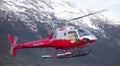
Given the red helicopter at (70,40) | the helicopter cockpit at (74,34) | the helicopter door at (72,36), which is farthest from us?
the helicopter door at (72,36)

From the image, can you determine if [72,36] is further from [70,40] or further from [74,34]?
[70,40]

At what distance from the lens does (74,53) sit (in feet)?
231

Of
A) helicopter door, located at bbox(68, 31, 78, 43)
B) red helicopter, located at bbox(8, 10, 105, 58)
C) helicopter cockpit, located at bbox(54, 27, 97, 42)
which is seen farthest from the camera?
helicopter door, located at bbox(68, 31, 78, 43)

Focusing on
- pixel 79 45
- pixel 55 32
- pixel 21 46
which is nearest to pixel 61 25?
pixel 55 32

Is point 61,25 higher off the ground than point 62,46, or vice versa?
point 61,25

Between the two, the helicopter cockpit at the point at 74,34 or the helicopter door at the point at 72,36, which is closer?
the helicopter cockpit at the point at 74,34

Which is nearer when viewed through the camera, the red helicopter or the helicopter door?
the red helicopter

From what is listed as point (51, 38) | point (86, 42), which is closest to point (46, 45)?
point (51, 38)

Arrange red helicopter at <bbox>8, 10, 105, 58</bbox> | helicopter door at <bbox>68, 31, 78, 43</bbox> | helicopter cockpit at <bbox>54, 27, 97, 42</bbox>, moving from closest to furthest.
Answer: red helicopter at <bbox>8, 10, 105, 58</bbox> < helicopter cockpit at <bbox>54, 27, 97, 42</bbox> < helicopter door at <bbox>68, 31, 78, 43</bbox>

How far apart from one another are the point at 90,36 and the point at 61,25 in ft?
29.0

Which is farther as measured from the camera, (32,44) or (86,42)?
(32,44)

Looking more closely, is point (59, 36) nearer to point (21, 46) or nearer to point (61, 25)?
point (61, 25)


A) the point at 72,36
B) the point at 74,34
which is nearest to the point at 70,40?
the point at 72,36

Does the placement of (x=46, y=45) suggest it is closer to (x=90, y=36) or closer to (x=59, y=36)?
(x=59, y=36)
